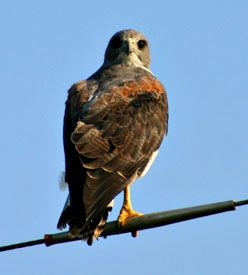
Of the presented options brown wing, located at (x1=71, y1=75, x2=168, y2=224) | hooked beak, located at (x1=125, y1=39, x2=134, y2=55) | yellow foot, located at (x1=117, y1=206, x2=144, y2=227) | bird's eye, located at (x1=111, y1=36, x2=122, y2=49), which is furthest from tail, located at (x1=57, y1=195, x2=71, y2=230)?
bird's eye, located at (x1=111, y1=36, x2=122, y2=49)

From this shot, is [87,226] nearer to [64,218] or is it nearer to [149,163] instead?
[64,218]

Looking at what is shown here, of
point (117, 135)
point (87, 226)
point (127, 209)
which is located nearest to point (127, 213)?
point (127, 209)

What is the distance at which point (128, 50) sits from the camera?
42.3ft

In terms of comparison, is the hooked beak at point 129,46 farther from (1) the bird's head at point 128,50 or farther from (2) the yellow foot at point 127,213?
(2) the yellow foot at point 127,213

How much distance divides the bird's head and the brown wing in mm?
1450

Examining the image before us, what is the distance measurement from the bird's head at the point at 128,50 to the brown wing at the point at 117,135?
57.1 inches

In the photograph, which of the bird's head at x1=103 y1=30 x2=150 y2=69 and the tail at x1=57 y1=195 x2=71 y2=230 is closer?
the tail at x1=57 y1=195 x2=71 y2=230

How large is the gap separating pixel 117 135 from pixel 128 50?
349 centimetres

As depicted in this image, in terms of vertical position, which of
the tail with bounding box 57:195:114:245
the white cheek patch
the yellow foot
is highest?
the white cheek patch

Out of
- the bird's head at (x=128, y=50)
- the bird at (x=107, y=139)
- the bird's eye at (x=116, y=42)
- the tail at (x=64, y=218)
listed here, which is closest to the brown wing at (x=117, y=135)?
the bird at (x=107, y=139)

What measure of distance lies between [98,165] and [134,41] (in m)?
4.53

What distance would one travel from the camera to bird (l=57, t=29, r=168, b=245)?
27.9 ft

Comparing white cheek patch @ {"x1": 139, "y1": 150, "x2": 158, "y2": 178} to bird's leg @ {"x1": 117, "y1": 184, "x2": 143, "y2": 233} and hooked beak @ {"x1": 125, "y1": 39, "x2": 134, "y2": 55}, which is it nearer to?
bird's leg @ {"x1": 117, "y1": 184, "x2": 143, "y2": 233}

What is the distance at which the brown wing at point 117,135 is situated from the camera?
871 centimetres
